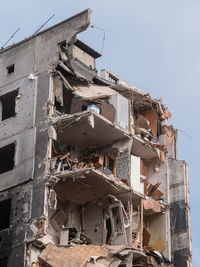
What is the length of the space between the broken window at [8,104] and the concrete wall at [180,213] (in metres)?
9.12

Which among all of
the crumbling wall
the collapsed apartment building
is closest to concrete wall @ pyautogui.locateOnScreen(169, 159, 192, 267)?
the collapsed apartment building

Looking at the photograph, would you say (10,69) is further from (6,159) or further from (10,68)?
(6,159)

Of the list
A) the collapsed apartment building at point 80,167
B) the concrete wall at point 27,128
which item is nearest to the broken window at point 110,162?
the collapsed apartment building at point 80,167

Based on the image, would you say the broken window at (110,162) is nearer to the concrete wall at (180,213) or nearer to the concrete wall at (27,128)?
the concrete wall at (27,128)

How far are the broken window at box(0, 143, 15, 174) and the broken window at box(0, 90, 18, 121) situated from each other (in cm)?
216

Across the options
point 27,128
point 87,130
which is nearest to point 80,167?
point 87,130

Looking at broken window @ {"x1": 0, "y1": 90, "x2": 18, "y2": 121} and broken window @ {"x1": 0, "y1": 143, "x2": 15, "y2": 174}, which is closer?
broken window @ {"x1": 0, "y1": 143, "x2": 15, "y2": 174}

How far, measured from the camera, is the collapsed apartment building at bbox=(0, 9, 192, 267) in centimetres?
3381

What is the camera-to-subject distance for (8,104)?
130ft

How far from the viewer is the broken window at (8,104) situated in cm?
3884

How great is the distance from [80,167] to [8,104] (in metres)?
7.14

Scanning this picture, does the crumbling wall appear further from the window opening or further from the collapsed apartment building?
the window opening

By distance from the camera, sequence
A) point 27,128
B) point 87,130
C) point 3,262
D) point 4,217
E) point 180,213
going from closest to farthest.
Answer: point 3,262 → point 87,130 → point 27,128 → point 4,217 → point 180,213

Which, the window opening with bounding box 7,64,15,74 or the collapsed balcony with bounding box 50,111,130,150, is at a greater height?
the window opening with bounding box 7,64,15,74
